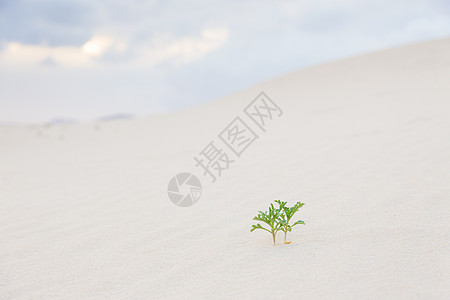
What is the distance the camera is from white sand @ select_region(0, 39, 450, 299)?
2346 mm

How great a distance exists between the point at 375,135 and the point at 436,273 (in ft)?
11.9

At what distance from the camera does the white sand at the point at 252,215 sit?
92.4 inches

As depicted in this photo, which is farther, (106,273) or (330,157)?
(330,157)

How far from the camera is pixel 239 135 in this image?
301 inches

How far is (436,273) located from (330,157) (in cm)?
282

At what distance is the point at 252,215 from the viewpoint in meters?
3.47

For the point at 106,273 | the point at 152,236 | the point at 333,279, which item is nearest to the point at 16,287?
the point at 106,273

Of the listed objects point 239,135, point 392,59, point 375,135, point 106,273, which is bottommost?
point 106,273

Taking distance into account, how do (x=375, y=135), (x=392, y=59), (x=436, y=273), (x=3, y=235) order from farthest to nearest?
(x=392, y=59) < (x=375, y=135) < (x=3, y=235) < (x=436, y=273)

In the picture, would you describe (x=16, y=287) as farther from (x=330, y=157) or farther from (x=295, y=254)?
(x=330, y=157)

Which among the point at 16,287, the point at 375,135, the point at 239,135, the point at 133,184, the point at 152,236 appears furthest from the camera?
the point at 239,135

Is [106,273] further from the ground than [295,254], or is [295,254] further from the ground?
[106,273]

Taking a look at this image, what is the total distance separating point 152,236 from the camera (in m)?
3.19

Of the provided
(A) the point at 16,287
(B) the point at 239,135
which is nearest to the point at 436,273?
(A) the point at 16,287
